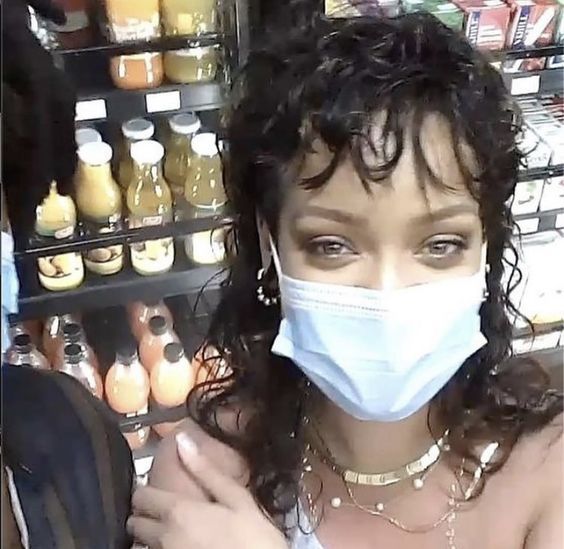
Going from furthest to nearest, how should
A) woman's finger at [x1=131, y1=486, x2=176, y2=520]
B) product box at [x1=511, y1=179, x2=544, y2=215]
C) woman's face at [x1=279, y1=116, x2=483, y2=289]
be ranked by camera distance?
product box at [x1=511, y1=179, x2=544, y2=215], woman's finger at [x1=131, y1=486, x2=176, y2=520], woman's face at [x1=279, y1=116, x2=483, y2=289]

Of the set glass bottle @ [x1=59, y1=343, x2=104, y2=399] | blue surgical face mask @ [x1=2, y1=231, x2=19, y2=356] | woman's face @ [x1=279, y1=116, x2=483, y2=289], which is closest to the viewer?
blue surgical face mask @ [x1=2, y1=231, x2=19, y2=356]

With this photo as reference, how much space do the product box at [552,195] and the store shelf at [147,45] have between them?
0.72 m

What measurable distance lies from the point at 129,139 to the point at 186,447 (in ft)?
2.98

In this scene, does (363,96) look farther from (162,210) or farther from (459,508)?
(162,210)

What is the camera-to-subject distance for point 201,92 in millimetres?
1840

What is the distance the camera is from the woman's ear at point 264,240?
41.5 inches

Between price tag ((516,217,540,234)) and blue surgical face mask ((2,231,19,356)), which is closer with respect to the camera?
blue surgical face mask ((2,231,19,356))

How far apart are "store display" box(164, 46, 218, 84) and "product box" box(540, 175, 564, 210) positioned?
2.25 ft

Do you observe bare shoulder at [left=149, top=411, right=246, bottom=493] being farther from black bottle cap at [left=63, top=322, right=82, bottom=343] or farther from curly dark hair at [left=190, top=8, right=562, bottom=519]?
black bottle cap at [left=63, top=322, right=82, bottom=343]

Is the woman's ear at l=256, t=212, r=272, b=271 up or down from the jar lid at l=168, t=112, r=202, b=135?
up

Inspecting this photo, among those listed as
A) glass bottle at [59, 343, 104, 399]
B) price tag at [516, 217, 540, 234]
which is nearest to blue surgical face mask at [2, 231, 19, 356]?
glass bottle at [59, 343, 104, 399]

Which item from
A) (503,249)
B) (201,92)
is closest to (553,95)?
(201,92)

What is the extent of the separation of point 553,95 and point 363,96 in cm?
129

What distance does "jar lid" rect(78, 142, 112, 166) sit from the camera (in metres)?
1.84
